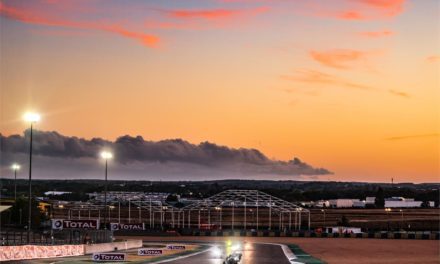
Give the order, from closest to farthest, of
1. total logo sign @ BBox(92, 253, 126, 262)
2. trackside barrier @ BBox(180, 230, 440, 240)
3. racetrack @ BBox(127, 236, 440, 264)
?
total logo sign @ BBox(92, 253, 126, 262) < racetrack @ BBox(127, 236, 440, 264) < trackside barrier @ BBox(180, 230, 440, 240)

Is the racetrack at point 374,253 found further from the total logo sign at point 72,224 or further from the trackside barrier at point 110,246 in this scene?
the total logo sign at point 72,224

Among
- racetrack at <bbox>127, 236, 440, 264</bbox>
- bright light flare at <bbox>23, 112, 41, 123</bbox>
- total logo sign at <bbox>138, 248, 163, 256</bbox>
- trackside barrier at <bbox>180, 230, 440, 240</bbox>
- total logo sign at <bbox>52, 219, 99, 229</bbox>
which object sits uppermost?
bright light flare at <bbox>23, 112, 41, 123</bbox>

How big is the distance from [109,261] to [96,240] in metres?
17.3

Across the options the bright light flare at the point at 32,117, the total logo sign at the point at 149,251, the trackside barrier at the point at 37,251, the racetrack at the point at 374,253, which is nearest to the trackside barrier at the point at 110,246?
the trackside barrier at the point at 37,251

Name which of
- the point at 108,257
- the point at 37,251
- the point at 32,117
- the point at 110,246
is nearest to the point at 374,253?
the point at 110,246

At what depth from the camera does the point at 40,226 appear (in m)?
103

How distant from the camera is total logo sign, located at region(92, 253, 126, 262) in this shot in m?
44.2

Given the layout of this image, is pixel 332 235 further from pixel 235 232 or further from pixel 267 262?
pixel 267 262

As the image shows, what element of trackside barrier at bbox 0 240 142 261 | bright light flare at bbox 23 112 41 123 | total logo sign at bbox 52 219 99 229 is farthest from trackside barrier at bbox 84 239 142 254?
bright light flare at bbox 23 112 41 123

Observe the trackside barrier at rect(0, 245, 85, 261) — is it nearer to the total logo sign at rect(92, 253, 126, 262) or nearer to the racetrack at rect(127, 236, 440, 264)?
the total logo sign at rect(92, 253, 126, 262)

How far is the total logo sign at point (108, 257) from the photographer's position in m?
44.2

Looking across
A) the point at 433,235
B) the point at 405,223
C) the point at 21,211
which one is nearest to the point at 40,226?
the point at 21,211

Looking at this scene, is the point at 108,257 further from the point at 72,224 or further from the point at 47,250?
the point at 72,224

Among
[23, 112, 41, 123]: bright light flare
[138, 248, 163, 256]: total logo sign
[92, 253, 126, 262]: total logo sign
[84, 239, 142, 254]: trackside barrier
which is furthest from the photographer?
[84, 239, 142, 254]: trackside barrier
